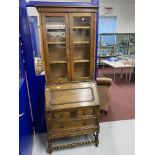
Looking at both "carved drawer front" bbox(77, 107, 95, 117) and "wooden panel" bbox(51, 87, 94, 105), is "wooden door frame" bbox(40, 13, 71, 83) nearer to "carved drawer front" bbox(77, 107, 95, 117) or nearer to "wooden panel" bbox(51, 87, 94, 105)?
"wooden panel" bbox(51, 87, 94, 105)

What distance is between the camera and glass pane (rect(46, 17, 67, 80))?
2.26 m

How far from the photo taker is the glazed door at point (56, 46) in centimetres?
218

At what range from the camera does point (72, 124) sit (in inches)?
95.7

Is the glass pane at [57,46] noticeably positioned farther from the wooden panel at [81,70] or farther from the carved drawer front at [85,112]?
the carved drawer front at [85,112]

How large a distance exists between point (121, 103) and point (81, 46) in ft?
6.87

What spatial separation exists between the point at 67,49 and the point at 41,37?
0.36m

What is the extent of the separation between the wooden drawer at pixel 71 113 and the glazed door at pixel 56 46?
0.43 meters

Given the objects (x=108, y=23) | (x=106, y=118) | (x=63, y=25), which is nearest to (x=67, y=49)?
(x=63, y=25)

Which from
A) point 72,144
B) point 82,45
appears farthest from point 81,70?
point 72,144
